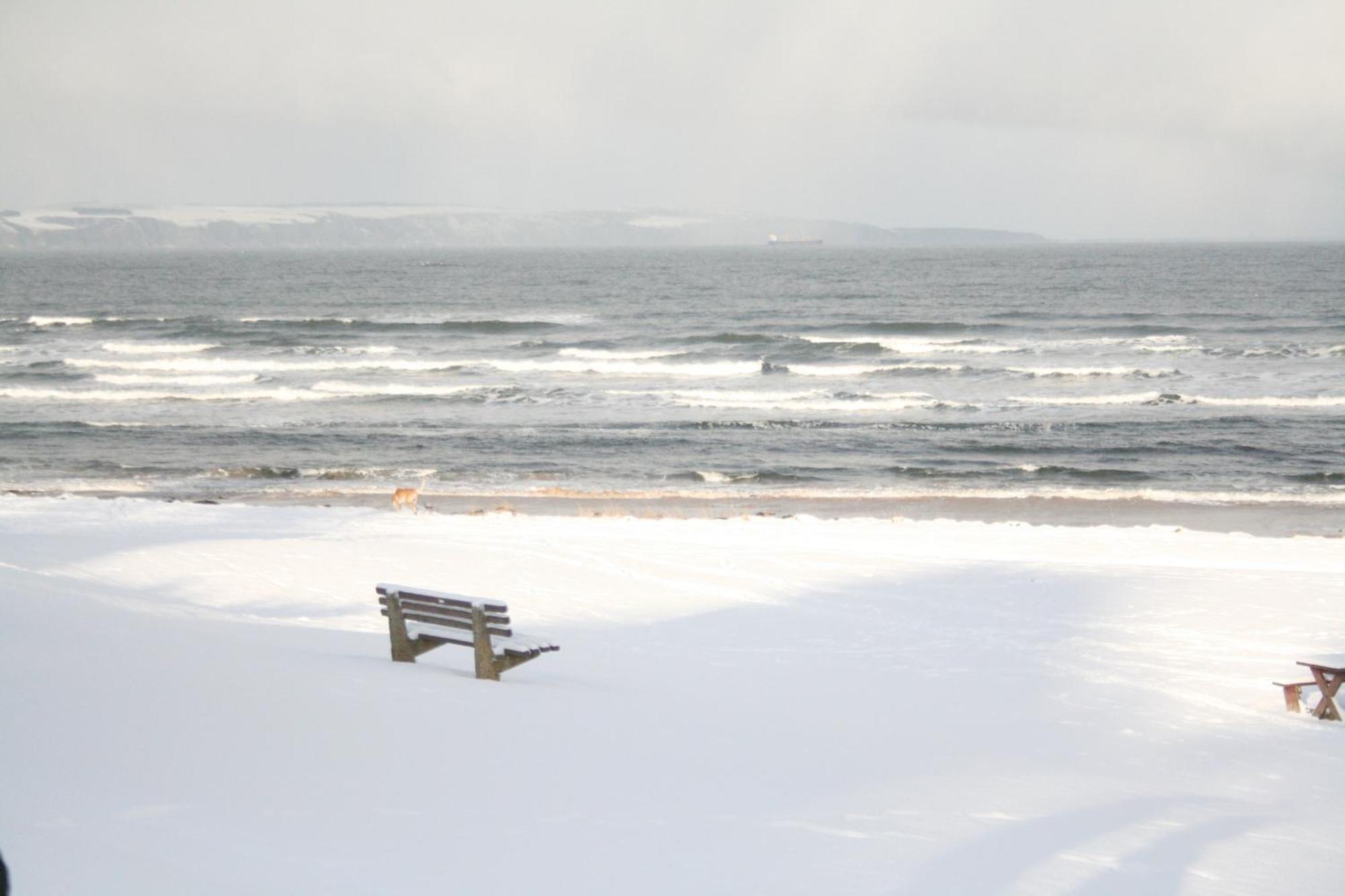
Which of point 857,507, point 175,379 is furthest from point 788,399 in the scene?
point 175,379

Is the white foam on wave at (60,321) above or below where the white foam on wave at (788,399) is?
above

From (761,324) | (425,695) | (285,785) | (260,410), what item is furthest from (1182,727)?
(761,324)

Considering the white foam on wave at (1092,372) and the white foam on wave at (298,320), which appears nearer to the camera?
the white foam on wave at (1092,372)

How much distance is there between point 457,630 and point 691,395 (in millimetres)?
23541

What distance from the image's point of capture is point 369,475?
2292 cm

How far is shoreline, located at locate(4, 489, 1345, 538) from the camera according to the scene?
18734mm

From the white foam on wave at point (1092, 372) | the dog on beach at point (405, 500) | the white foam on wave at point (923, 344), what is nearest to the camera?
the dog on beach at point (405, 500)

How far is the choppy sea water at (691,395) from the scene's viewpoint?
896 inches

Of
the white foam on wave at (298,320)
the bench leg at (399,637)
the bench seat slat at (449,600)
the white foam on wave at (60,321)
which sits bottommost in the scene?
the bench leg at (399,637)

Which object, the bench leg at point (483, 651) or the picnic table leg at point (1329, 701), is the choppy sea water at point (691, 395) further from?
the bench leg at point (483, 651)

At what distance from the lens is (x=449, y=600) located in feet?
28.0

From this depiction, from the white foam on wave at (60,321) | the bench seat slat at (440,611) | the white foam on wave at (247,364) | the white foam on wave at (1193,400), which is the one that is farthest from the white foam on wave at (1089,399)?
the white foam on wave at (60,321)

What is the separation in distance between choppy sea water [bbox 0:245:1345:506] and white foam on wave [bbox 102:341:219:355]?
163 mm

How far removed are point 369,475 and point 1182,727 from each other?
17315 mm
